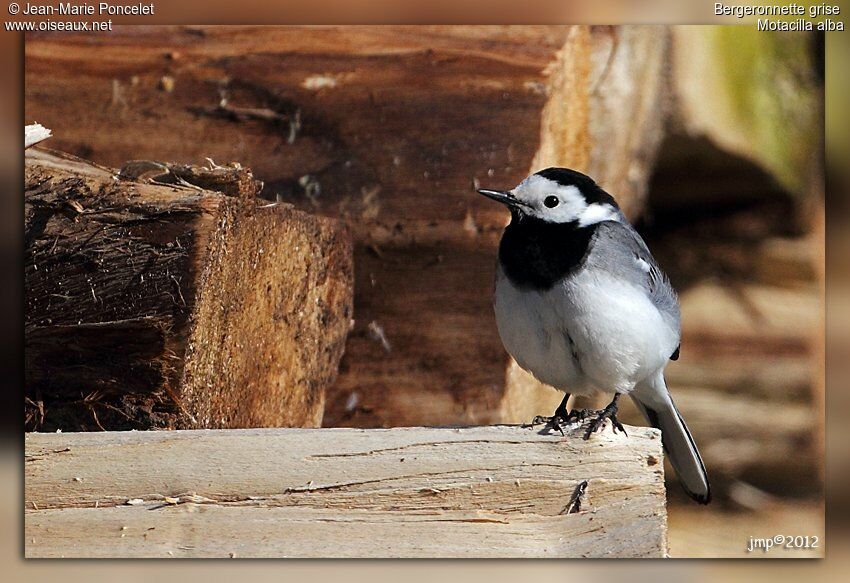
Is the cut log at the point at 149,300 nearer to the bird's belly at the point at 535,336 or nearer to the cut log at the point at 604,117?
the bird's belly at the point at 535,336

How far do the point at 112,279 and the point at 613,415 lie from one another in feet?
3.86

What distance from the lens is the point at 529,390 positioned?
10.3ft

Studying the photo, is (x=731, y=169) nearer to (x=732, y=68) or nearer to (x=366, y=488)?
(x=732, y=68)

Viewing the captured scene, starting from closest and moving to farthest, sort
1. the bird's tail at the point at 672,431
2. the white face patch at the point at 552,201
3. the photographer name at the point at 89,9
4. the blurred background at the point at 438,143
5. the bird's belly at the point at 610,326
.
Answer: the bird's belly at the point at 610,326
the white face patch at the point at 552,201
the bird's tail at the point at 672,431
the photographer name at the point at 89,9
the blurred background at the point at 438,143

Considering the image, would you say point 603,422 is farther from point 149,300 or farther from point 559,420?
point 149,300

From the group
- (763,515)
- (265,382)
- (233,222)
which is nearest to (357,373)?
(265,382)

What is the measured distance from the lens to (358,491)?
2400 millimetres

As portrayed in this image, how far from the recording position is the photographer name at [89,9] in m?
2.89

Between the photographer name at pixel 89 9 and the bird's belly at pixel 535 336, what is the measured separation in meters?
1.26

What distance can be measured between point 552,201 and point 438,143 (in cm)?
65

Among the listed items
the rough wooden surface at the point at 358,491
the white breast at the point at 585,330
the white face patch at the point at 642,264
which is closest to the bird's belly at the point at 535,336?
the white breast at the point at 585,330

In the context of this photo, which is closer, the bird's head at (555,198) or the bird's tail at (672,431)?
the bird's head at (555,198)

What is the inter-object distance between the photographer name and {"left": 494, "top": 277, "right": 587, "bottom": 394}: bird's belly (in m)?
1.26

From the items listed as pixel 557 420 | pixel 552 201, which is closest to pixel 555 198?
pixel 552 201
